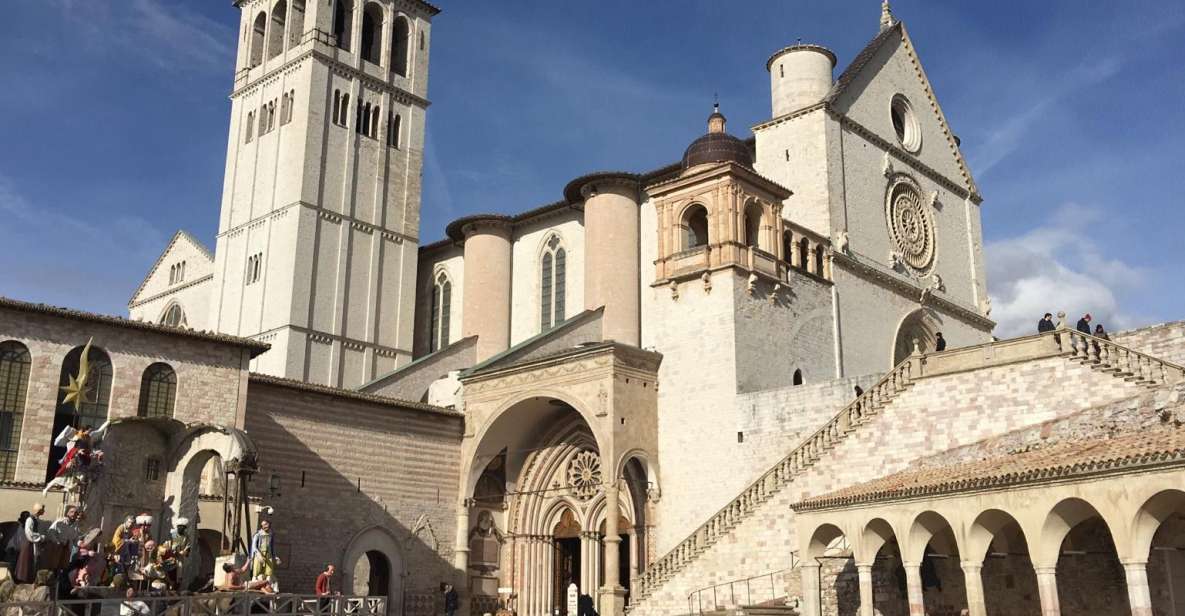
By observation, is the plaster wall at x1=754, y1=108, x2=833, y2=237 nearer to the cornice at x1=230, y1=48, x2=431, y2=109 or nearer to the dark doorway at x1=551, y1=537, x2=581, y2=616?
the dark doorway at x1=551, y1=537, x2=581, y2=616

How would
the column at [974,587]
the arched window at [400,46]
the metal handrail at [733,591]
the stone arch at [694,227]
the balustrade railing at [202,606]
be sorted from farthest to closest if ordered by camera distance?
the arched window at [400,46] < the stone arch at [694,227] < the metal handrail at [733,591] < the column at [974,587] < the balustrade railing at [202,606]

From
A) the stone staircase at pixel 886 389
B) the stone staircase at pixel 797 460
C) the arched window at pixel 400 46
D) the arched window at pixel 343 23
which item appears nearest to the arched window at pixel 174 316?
the arched window at pixel 343 23

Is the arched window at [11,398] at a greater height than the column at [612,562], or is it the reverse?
the arched window at [11,398]

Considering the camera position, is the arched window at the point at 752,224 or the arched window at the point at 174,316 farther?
the arched window at the point at 174,316

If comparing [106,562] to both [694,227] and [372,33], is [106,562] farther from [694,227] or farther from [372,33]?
[372,33]

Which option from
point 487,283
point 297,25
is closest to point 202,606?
point 487,283

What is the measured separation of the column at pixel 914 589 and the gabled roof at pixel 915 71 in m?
15.7

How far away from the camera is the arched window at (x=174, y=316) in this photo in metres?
42.0

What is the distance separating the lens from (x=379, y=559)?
87.7ft

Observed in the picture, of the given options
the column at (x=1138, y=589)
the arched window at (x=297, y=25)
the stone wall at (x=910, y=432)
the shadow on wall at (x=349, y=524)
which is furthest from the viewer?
the arched window at (x=297, y=25)

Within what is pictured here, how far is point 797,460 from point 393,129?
75.0ft

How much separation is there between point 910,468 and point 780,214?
351 inches

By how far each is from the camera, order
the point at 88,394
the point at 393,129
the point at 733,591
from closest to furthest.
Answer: the point at 88,394
the point at 733,591
the point at 393,129

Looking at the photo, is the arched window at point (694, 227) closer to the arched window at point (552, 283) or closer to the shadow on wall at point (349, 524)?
the arched window at point (552, 283)
